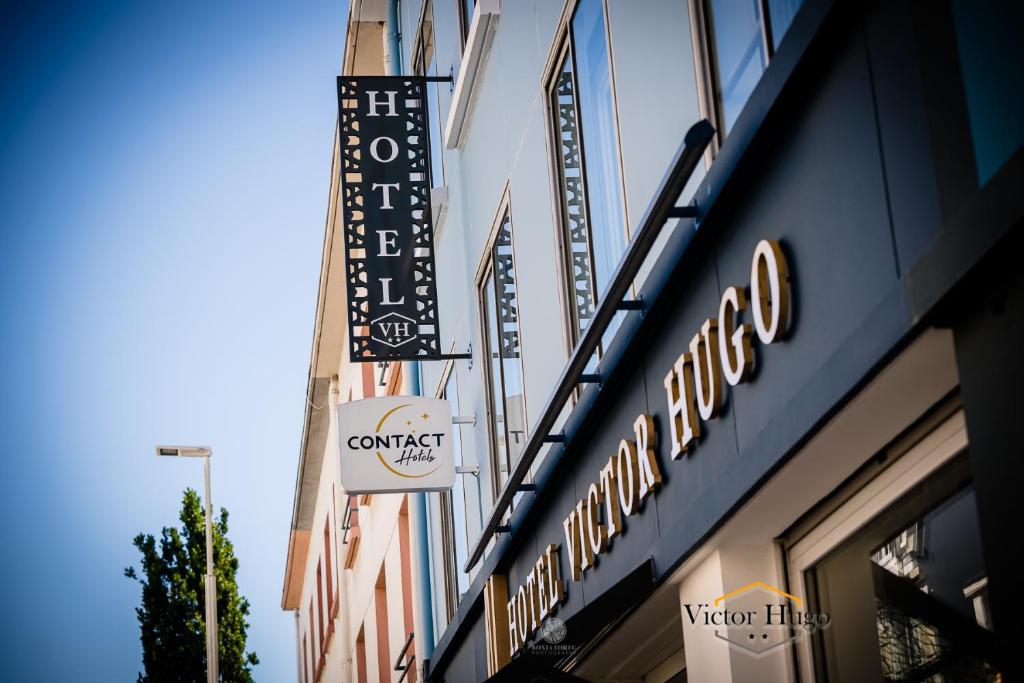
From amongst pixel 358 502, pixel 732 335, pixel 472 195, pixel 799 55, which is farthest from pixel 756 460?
pixel 358 502

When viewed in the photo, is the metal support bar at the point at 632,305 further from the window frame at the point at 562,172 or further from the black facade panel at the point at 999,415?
the black facade panel at the point at 999,415

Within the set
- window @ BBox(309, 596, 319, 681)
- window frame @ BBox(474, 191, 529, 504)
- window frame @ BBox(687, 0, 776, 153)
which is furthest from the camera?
window @ BBox(309, 596, 319, 681)

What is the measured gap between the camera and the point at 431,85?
589 inches

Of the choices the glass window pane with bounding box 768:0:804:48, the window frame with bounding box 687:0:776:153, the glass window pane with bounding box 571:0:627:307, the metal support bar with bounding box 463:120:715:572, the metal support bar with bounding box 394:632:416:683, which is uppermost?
the glass window pane with bounding box 571:0:627:307

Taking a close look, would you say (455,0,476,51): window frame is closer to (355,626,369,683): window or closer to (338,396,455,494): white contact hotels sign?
(338,396,455,494): white contact hotels sign

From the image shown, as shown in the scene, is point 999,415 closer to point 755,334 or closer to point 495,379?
point 755,334

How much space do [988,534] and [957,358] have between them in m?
0.48

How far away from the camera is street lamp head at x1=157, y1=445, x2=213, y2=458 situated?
25078 mm

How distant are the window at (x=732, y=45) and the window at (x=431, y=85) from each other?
27.2ft

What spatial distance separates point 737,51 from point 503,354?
5897 millimetres

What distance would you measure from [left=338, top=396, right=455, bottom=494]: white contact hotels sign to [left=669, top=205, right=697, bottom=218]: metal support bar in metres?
6.58

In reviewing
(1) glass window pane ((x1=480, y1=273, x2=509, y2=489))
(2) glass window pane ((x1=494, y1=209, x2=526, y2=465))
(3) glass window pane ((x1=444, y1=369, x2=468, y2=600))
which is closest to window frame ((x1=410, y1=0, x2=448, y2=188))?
(3) glass window pane ((x1=444, y1=369, x2=468, y2=600))

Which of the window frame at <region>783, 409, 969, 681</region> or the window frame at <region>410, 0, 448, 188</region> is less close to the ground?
the window frame at <region>410, 0, 448, 188</region>

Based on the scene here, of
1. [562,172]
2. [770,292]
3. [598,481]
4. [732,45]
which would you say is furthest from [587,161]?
[770,292]
